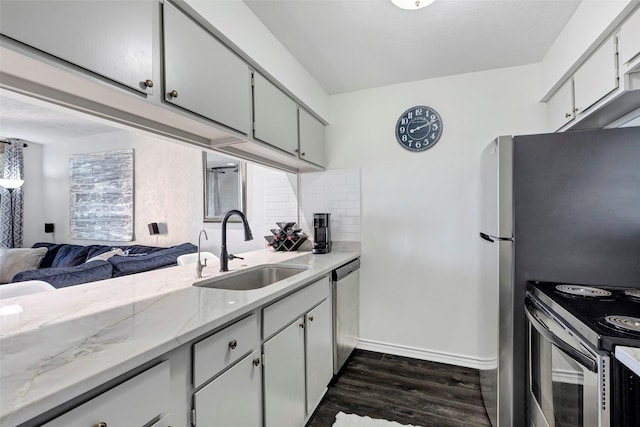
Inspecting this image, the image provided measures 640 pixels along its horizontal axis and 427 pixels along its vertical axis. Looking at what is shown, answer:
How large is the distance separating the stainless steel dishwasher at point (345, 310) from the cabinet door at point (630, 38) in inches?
73.3

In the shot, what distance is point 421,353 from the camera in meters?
2.53

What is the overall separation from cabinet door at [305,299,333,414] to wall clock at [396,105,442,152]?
1.56 m

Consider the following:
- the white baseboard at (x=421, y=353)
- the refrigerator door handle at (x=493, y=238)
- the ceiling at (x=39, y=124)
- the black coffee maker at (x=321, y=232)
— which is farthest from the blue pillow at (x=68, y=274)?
the refrigerator door handle at (x=493, y=238)

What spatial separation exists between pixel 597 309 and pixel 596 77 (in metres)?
1.20

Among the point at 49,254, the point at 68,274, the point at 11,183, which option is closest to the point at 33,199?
the point at 11,183

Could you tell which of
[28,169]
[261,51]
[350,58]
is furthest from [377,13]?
[28,169]

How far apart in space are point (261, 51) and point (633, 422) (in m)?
2.24

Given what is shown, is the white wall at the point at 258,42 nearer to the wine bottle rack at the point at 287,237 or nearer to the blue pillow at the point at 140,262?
the wine bottle rack at the point at 287,237

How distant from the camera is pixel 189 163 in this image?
3.34 metres

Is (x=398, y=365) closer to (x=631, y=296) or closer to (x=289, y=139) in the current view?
(x=631, y=296)

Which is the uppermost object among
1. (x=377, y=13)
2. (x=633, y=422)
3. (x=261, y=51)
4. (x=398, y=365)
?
(x=377, y=13)

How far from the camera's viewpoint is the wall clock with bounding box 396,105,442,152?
8.20 ft

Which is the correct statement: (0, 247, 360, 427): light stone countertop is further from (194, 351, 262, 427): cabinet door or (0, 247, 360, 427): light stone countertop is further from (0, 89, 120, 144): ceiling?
(0, 89, 120, 144): ceiling

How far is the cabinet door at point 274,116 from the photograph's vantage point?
179cm
